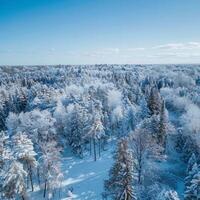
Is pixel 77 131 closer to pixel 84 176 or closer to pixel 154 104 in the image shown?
pixel 84 176

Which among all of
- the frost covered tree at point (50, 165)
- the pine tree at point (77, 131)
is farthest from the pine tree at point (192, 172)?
the pine tree at point (77, 131)

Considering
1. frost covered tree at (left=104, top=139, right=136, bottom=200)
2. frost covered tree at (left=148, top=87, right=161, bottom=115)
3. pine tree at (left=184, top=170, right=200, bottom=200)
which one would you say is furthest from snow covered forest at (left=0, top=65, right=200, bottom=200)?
frost covered tree at (left=148, top=87, right=161, bottom=115)

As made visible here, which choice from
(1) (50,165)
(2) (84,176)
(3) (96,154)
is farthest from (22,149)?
(3) (96,154)

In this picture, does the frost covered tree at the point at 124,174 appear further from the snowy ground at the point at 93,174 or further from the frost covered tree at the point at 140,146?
→ the snowy ground at the point at 93,174

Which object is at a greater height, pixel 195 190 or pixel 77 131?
pixel 77 131

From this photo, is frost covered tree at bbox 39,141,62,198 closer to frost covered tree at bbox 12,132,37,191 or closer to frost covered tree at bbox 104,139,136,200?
frost covered tree at bbox 12,132,37,191

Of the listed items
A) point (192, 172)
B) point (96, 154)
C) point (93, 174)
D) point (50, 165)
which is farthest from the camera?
→ point (96, 154)

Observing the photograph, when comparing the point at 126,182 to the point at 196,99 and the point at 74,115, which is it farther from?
the point at 196,99

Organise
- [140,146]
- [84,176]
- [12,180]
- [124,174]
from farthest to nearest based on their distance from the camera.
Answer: [84,176]
[140,146]
[12,180]
[124,174]

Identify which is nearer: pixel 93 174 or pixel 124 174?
pixel 124 174
